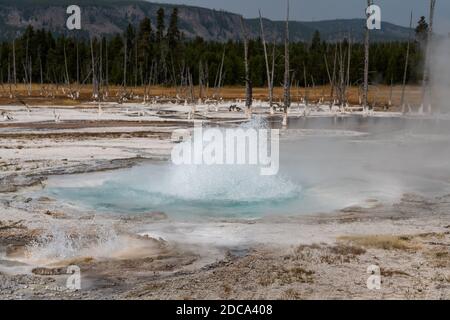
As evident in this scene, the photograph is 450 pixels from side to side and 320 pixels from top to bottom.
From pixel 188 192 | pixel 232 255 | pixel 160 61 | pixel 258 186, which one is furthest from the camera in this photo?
pixel 160 61

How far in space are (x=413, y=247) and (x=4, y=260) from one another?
5.99 metres

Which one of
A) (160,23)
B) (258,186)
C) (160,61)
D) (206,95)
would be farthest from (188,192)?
(160,23)

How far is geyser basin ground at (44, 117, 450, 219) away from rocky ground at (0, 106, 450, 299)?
76 centimetres

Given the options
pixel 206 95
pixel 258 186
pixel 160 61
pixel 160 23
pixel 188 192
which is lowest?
pixel 206 95

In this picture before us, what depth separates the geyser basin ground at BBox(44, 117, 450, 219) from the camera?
12.9 m

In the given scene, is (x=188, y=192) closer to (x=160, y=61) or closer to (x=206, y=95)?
(x=206, y=95)

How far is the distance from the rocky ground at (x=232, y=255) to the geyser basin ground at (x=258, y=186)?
30.0 inches

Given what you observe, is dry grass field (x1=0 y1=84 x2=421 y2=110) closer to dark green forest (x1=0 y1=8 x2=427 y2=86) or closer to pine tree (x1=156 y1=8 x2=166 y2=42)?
dark green forest (x1=0 y1=8 x2=427 y2=86)

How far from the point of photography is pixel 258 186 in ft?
47.1

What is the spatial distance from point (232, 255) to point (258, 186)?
17.5 ft

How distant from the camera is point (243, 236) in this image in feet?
33.3

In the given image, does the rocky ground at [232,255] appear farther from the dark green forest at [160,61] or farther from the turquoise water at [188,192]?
the dark green forest at [160,61]
